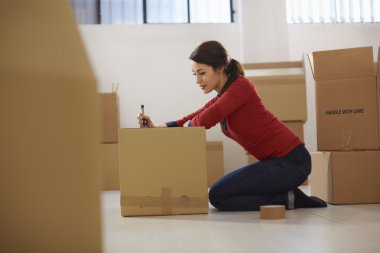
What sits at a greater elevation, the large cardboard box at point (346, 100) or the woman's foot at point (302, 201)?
the large cardboard box at point (346, 100)

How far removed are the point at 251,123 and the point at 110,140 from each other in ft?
6.30

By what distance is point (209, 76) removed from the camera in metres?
2.11

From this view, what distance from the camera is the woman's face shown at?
2104 mm

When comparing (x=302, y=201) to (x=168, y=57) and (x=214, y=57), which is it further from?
(x=168, y=57)

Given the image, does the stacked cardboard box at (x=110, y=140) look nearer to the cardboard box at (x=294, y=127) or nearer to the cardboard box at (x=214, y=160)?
the cardboard box at (x=214, y=160)

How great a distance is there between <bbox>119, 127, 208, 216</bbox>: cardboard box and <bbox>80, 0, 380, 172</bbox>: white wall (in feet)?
7.47

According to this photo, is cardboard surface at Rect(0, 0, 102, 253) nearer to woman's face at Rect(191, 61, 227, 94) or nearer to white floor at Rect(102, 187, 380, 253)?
white floor at Rect(102, 187, 380, 253)

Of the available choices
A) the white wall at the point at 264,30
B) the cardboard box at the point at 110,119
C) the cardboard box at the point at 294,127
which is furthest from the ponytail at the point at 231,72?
the white wall at the point at 264,30

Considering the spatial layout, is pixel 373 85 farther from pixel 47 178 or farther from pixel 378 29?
pixel 378 29

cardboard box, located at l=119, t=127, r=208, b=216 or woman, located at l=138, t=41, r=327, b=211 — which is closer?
cardboard box, located at l=119, t=127, r=208, b=216

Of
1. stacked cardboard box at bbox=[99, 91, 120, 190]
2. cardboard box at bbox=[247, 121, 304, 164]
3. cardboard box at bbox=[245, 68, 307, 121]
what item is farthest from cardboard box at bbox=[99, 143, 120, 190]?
cardboard box at bbox=[245, 68, 307, 121]

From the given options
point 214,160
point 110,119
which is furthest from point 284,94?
point 110,119

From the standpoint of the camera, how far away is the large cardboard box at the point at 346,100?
2.21m

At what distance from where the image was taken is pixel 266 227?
5.07ft
